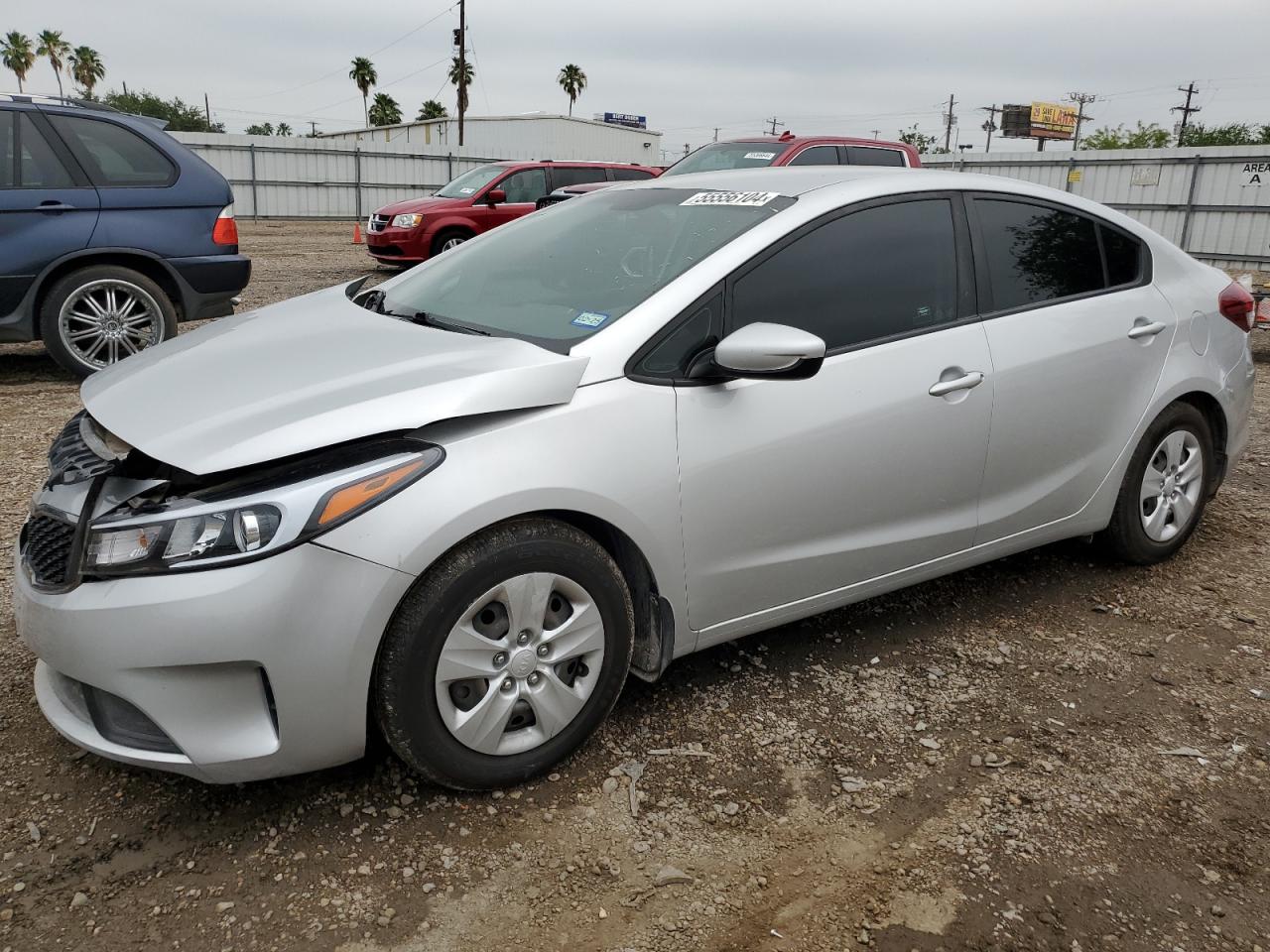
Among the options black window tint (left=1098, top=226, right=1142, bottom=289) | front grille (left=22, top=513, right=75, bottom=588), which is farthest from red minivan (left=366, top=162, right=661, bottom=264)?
front grille (left=22, top=513, right=75, bottom=588)

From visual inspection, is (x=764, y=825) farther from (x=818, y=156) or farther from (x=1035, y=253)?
(x=818, y=156)

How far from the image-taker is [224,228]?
710 centimetres

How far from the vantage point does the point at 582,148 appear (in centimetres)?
4641

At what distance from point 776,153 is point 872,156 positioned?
160 cm

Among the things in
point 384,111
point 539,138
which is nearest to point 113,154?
point 539,138

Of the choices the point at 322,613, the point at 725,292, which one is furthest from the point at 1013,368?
the point at 322,613

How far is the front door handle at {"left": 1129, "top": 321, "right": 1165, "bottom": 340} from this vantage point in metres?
3.79

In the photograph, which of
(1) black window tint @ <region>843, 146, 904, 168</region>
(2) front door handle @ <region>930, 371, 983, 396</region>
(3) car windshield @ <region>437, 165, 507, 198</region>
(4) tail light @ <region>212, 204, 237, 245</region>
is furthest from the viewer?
(3) car windshield @ <region>437, 165, 507, 198</region>

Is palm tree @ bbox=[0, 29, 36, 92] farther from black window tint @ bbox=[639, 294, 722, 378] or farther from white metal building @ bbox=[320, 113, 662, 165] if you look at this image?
black window tint @ bbox=[639, 294, 722, 378]

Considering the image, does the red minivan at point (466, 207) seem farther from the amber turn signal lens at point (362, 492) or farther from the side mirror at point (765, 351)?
the amber turn signal lens at point (362, 492)

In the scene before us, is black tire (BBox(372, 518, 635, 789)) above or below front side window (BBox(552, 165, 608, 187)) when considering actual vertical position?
below

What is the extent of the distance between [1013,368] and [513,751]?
6.76 ft

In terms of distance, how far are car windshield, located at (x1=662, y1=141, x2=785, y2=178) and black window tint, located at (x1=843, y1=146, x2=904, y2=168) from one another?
3.22 ft

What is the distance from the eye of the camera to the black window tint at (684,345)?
2.75m
